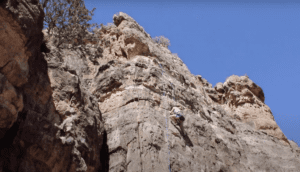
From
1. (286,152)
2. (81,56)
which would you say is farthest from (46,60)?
(286,152)

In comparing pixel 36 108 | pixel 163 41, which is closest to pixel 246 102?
pixel 163 41

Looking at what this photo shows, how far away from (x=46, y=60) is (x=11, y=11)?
2.25 metres

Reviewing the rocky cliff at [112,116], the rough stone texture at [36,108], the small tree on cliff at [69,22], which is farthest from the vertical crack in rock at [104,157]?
the small tree on cliff at [69,22]

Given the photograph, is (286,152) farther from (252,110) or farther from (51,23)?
(51,23)

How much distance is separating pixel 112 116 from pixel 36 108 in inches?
120

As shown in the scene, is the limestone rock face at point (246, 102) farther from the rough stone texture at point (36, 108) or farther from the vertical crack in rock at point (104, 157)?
the rough stone texture at point (36, 108)

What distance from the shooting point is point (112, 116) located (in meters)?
9.20

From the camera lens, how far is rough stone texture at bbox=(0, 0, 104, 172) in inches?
221

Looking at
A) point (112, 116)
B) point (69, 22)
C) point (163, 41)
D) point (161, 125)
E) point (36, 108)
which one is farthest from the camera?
point (163, 41)

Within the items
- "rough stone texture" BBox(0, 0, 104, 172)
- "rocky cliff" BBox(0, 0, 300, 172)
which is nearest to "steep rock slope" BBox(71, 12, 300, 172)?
"rocky cliff" BBox(0, 0, 300, 172)

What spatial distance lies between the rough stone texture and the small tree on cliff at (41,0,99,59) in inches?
201

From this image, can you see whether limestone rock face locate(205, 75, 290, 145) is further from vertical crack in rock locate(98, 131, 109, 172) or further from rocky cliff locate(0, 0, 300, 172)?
vertical crack in rock locate(98, 131, 109, 172)

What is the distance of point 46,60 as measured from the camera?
7711 millimetres

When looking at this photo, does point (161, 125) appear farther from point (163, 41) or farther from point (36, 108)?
point (163, 41)
